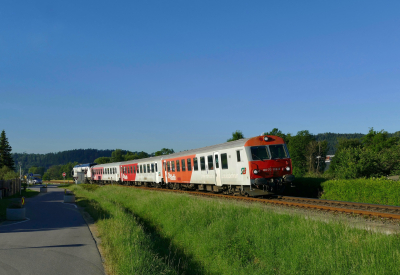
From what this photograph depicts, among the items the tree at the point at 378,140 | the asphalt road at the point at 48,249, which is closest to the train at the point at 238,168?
the asphalt road at the point at 48,249

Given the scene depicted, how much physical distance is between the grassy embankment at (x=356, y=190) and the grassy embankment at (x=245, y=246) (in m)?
6.82

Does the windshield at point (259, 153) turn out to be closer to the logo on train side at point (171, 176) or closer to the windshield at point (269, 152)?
the windshield at point (269, 152)

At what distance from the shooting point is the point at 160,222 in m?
14.9

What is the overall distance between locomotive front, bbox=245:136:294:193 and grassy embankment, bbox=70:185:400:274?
4.32 meters

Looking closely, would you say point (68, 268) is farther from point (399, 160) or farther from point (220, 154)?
point (399, 160)

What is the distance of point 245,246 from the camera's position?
29.9 ft

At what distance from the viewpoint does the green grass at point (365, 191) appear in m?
14.9

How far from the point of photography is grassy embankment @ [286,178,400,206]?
15.0 meters

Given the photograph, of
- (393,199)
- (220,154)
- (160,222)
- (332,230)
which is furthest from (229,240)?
(220,154)

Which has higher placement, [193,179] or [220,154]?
[220,154]

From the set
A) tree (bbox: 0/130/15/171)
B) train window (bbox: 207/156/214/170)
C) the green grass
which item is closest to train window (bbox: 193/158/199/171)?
train window (bbox: 207/156/214/170)

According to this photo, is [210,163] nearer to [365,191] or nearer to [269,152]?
[269,152]

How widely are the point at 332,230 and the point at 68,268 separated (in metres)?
6.49

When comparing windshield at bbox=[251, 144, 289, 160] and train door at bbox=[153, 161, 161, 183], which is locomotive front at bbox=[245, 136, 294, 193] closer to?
windshield at bbox=[251, 144, 289, 160]
